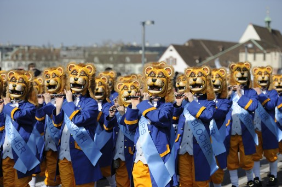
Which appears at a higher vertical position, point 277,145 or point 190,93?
point 190,93

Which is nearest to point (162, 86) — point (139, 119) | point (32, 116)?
point (139, 119)

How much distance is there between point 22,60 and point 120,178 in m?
112

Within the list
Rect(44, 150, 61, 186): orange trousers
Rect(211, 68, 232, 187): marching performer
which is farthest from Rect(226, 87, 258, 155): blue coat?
Rect(44, 150, 61, 186): orange trousers

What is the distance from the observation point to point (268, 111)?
11.9 meters

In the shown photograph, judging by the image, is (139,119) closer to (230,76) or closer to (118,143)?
(118,143)

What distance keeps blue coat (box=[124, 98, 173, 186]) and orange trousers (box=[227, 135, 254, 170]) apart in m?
3.11

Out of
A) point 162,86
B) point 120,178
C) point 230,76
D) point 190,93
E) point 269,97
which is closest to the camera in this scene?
point 162,86

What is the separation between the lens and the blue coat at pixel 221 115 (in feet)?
31.3

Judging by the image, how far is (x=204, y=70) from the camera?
29.3 ft

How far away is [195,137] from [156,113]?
132 centimetres

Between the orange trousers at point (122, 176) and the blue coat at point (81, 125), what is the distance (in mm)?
1388

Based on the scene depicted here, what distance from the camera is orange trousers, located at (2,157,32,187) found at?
336 inches

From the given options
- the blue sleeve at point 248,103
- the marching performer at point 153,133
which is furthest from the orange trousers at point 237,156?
the marching performer at point 153,133

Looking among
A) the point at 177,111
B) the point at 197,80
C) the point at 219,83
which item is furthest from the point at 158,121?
the point at 219,83
